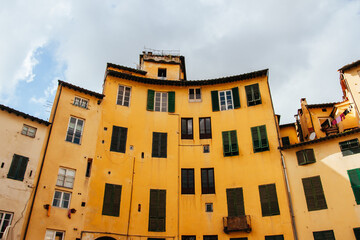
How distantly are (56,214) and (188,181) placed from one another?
Result: 10497 mm

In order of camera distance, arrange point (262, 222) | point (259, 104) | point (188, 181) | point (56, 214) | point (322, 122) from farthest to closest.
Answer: point (322, 122), point (259, 104), point (188, 181), point (262, 222), point (56, 214)

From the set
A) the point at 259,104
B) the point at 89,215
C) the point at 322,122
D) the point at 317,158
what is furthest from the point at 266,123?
the point at 89,215

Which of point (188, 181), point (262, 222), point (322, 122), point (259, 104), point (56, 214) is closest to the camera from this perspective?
point (56, 214)

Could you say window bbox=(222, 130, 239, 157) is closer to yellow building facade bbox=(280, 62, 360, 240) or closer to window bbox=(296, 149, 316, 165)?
yellow building facade bbox=(280, 62, 360, 240)

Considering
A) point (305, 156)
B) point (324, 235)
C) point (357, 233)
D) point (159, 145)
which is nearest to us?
point (357, 233)

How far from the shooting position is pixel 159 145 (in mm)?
27141

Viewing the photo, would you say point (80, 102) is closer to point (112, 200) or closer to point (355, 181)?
point (112, 200)

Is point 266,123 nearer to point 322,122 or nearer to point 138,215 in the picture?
point 322,122

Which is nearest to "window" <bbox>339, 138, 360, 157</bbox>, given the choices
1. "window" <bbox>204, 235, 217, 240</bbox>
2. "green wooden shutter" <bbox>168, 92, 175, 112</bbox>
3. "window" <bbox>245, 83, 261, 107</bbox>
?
"window" <bbox>245, 83, 261, 107</bbox>

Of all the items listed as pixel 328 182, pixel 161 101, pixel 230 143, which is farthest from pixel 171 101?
pixel 328 182

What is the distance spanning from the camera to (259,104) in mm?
27859

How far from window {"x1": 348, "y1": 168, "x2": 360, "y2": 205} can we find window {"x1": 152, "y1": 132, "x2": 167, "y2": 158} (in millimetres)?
14350

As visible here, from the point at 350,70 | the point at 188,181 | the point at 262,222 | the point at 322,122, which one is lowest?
the point at 262,222

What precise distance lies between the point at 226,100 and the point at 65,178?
15.7m
